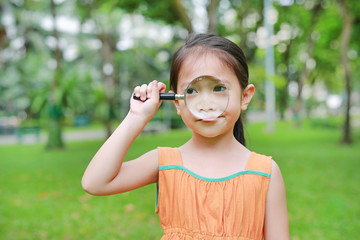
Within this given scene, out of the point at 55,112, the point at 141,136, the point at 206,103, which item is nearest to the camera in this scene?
the point at 206,103

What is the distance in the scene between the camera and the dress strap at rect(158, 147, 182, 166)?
5.84 ft

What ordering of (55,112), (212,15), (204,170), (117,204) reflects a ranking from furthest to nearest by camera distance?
(55,112) → (212,15) → (117,204) → (204,170)

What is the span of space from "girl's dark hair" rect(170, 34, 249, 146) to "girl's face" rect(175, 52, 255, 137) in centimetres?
2

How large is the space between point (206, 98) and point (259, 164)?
41 cm

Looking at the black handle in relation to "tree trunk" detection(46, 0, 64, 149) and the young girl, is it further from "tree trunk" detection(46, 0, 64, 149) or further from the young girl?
"tree trunk" detection(46, 0, 64, 149)

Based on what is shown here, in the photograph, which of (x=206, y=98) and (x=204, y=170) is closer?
(x=206, y=98)

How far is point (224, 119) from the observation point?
1659 millimetres

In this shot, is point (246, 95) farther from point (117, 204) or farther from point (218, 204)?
point (117, 204)

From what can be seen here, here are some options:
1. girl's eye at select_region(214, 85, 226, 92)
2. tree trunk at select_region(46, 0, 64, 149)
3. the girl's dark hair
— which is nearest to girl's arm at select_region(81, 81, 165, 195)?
the girl's dark hair

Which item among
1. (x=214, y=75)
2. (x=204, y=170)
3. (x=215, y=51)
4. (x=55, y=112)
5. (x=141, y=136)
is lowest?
(x=141, y=136)

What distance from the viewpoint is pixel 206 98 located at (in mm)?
1622

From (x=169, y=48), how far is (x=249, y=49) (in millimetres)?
9971

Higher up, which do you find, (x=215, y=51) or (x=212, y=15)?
(x=212, y=15)

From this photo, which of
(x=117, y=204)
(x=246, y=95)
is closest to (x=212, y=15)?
(x=117, y=204)
